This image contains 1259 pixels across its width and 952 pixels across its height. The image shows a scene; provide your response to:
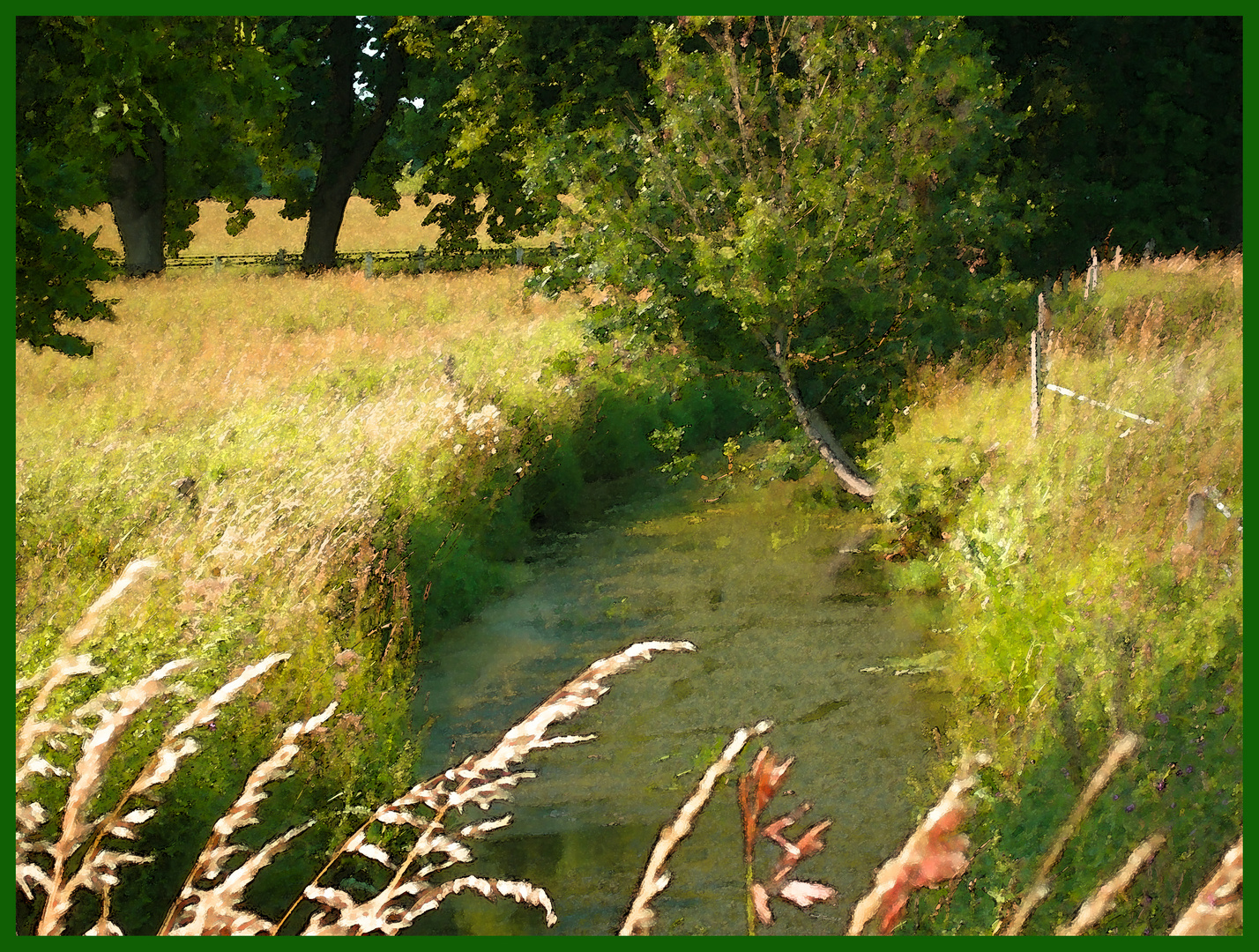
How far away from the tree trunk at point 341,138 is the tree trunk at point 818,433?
695 inches

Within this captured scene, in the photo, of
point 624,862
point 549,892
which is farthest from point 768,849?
point 549,892

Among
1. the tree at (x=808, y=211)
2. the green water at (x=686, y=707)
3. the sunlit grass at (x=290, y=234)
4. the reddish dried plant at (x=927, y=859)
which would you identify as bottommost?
the green water at (x=686, y=707)

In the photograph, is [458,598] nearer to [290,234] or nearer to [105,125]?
[105,125]

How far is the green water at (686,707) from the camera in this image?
237 inches

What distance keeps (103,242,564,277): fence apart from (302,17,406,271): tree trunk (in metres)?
1.09

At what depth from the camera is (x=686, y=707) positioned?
26.6 ft

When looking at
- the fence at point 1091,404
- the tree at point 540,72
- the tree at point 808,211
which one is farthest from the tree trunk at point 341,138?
the fence at point 1091,404

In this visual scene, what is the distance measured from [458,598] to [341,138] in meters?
22.4

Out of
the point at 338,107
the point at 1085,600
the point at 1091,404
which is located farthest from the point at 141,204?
the point at 1085,600

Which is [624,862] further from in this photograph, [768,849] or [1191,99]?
[1191,99]

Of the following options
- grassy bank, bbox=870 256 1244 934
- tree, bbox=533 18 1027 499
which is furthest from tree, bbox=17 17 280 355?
grassy bank, bbox=870 256 1244 934

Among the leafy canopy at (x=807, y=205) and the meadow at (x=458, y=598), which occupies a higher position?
the leafy canopy at (x=807, y=205)

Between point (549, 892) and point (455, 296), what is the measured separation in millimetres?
15985

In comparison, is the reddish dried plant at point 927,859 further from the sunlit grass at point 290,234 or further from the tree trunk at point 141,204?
the sunlit grass at point 290,234
